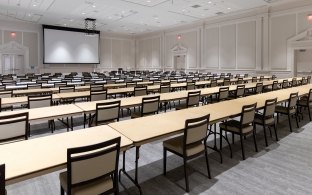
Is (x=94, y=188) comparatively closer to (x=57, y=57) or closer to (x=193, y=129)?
(x=193, y=129)

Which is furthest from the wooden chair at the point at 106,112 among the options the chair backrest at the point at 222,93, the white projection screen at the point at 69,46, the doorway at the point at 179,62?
the white projection screen at the point at 69,46

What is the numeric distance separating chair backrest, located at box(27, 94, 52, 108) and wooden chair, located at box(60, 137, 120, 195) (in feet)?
10.5

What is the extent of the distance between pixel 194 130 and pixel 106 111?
70.2 inches

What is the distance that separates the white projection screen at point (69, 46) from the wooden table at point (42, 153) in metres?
18.2

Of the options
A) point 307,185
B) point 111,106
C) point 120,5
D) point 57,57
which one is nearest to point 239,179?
point 307,185

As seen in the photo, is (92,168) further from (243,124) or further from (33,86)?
(33,86)

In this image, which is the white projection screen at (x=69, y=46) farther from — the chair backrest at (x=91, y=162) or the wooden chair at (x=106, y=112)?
Answer: the chair backrest at (x=91, y=162)

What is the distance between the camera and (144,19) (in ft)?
56.1

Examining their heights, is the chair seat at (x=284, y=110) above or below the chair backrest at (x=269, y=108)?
below

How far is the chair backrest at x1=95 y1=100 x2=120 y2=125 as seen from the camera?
404cm

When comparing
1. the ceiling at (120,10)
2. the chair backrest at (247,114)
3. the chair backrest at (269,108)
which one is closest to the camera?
the chair backrest at (247,114)

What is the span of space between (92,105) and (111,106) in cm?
48

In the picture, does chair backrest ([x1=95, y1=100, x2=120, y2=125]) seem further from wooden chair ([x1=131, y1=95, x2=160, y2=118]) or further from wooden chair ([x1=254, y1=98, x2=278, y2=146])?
wooden chair ([x1=254, y1=98, x2=278, y2=146])

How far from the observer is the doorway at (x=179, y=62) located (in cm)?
2047
